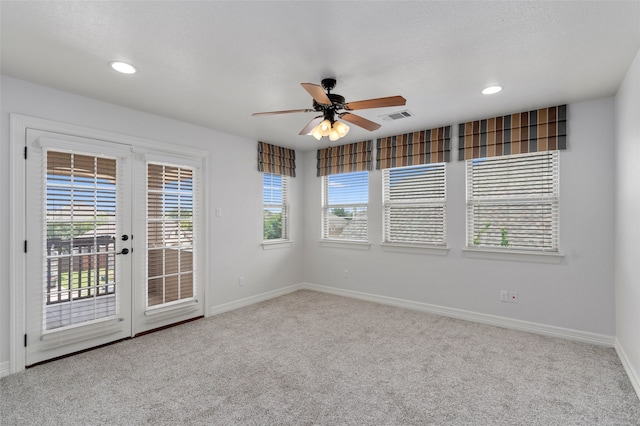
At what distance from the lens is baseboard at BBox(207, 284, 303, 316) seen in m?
4.37

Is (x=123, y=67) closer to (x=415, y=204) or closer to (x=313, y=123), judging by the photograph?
(x=313, y=123)

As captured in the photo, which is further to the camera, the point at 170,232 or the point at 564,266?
the point at 170,232

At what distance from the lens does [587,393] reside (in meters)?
2.38

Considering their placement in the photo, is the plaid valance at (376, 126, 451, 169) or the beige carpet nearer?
the beige carpet

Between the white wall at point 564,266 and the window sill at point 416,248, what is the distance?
0.21ft

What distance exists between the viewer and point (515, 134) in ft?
12.0

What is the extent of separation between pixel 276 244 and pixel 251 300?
0.97 metres

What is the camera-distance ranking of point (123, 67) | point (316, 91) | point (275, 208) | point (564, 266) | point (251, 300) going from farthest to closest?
1. point (275, 208)
2. point (251, 300)
3. point (564, 266)
4. point (123, 67)
5. point (316, 91)

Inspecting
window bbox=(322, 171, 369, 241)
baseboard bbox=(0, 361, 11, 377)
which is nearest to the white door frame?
baseboard bbox=(0, 361, 11, 377)

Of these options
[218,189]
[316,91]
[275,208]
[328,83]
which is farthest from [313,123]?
[275,208]

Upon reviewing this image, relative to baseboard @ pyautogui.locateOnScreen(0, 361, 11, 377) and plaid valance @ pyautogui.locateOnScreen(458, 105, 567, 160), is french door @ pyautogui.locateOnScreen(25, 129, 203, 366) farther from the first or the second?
plaid valance @ pyautogui.locateOnScreen(458, 105, 567, 160)

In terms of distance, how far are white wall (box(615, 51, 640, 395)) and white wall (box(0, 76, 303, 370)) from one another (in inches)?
165

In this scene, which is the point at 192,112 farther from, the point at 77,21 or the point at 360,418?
the point at 360,418

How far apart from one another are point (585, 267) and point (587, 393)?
4.75 feet
